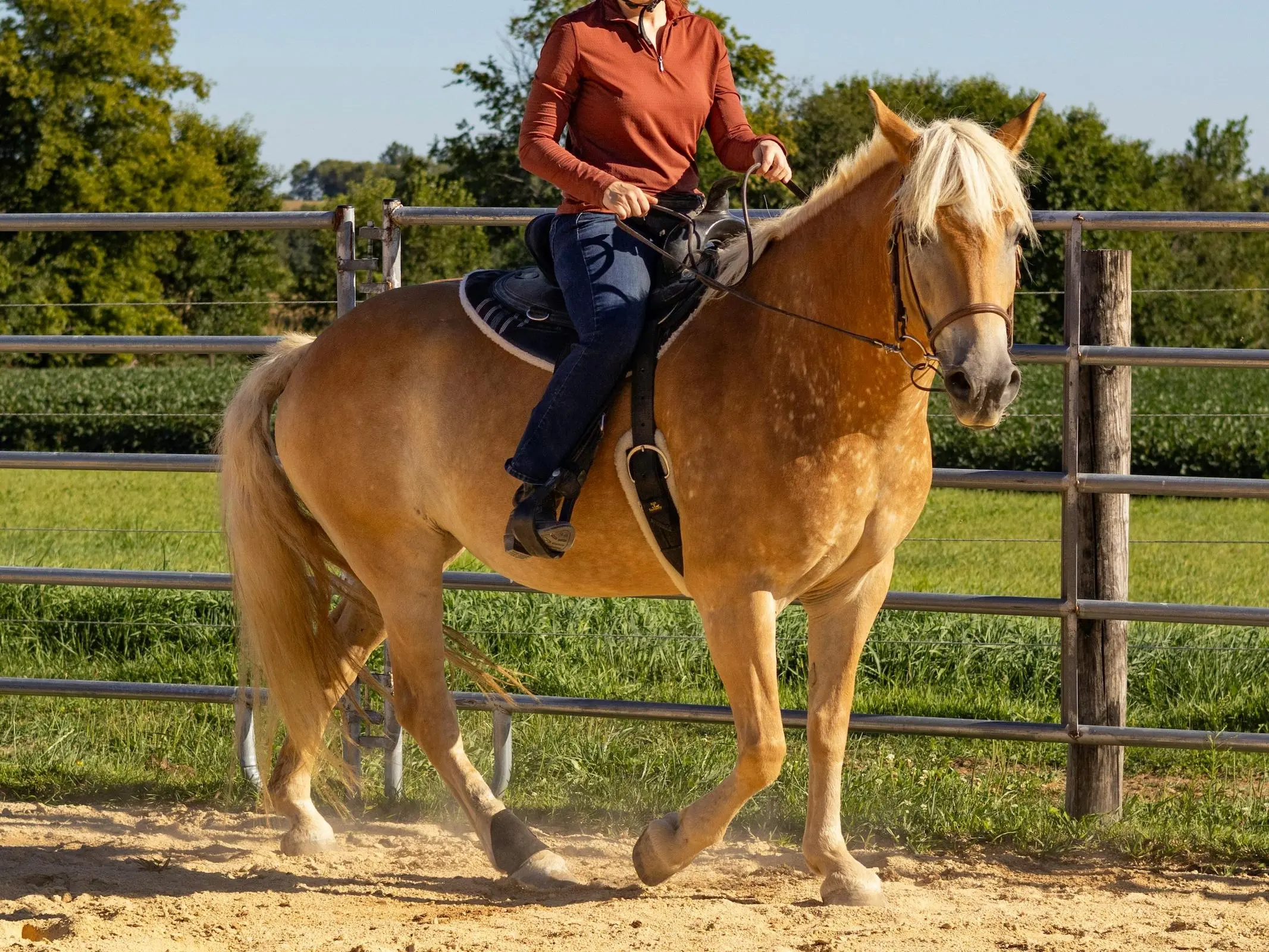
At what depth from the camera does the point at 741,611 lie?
12.2 feet

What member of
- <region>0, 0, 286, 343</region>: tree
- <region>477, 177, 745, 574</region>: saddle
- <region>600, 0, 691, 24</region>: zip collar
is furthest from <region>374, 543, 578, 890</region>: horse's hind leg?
<region>0, 0, 286, 343</region>: tree

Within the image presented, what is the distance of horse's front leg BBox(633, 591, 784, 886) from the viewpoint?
372 cm

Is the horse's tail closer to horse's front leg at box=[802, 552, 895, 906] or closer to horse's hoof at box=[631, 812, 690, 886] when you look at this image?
horse's hoof at box=[631, 812, 690, 886]

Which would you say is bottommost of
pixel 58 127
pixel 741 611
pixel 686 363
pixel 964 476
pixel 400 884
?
pixel 400 884

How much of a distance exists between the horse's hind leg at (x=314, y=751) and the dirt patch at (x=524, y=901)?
9 cm

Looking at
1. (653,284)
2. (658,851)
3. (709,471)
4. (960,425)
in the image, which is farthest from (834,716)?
(960,425)

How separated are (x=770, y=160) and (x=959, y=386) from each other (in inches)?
43.9

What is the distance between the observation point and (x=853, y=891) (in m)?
4.04

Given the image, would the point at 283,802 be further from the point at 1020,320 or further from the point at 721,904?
the point at 1020,320

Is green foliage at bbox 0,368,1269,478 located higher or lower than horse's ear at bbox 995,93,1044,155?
lower

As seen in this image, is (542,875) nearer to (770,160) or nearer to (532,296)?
(532,296)

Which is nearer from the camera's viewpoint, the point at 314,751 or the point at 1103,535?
the point at 314,751

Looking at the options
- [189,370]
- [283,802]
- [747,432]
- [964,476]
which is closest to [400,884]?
[283,802]

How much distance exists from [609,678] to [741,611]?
2899mm
